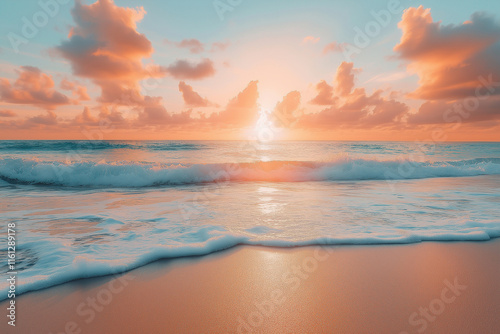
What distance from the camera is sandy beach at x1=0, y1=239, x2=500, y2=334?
7.03 ft

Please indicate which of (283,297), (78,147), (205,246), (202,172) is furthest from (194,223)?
(78,147)

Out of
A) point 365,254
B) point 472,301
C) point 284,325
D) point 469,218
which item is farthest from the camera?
point 469,218

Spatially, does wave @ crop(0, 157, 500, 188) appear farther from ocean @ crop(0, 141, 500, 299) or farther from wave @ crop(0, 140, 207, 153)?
wave @ crop(0, 140, 207, 153)

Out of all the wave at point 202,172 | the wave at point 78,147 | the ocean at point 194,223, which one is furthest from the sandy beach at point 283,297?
the wave at point 78,147

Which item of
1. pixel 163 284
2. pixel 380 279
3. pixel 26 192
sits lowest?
pixel 26 192

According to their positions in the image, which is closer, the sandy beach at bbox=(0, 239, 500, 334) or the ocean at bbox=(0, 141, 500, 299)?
the sandy beach at bbox=(0, 239, 500, 334)

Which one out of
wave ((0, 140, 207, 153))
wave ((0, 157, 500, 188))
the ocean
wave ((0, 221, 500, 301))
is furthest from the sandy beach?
wave ((0, 140, 207, 153))

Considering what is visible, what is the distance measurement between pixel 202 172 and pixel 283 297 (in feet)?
35.0

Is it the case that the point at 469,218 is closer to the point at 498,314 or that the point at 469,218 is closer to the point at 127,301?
the point at 498,314

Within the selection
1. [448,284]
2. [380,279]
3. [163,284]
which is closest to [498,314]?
[448,284]

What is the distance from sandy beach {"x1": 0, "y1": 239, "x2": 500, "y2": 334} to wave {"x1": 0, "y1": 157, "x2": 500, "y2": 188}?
28.7ft

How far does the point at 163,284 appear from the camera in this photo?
9.23 ft

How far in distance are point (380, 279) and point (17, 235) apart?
551cm

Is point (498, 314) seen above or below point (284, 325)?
above
